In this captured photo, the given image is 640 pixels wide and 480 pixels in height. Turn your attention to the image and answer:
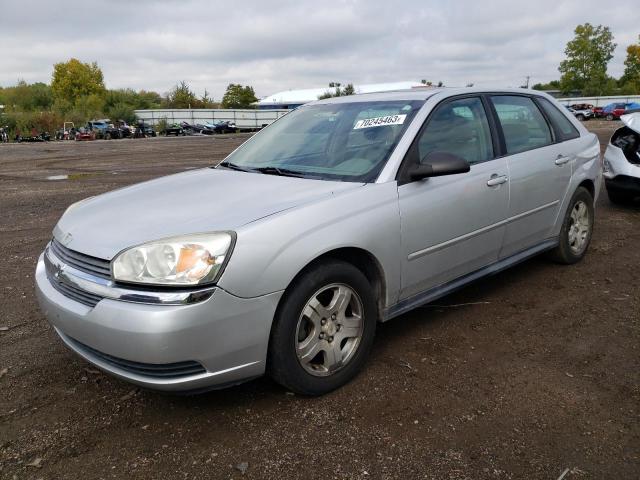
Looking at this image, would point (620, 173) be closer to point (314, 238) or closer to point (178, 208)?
point (314, 238)

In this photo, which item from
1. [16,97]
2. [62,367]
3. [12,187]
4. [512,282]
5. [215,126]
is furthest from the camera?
[16,97]

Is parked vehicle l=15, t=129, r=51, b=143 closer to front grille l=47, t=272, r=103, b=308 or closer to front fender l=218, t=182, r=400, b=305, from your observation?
front grille l=47, t=272, r=103, b=308

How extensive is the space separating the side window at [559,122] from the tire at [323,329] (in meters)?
2.71

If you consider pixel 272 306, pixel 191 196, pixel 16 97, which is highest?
pixel 16 97

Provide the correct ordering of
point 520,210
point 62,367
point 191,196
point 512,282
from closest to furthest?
1. point 191,196
2. point 62,367
3. point 520,210
4. point 512,282

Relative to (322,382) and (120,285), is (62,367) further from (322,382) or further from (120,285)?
(322,382)

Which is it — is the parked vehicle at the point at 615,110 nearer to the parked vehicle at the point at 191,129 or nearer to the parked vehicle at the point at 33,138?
the parked vehicle at the point at 191,129

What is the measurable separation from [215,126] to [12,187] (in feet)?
147

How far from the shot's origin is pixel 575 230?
16.0 ft

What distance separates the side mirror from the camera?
3080mm

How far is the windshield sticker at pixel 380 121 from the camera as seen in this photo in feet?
11.2

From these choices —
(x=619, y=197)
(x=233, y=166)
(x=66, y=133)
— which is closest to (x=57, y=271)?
(x=233, y=166)

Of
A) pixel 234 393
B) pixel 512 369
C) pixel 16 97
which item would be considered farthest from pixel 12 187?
pixel 16 97

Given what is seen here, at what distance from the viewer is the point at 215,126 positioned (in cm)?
5453
